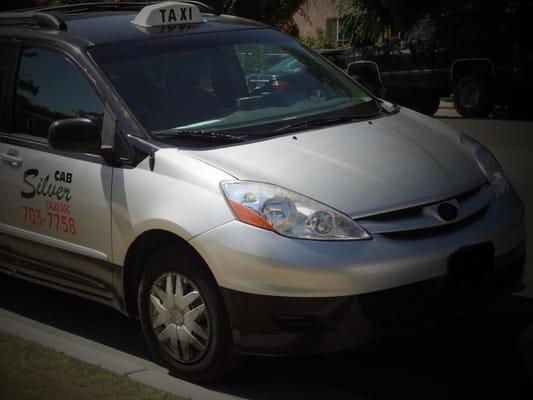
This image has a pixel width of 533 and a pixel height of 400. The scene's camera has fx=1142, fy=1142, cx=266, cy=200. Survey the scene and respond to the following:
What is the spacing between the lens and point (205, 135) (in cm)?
566

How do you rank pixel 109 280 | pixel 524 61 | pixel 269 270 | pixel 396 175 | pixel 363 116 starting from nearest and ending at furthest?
pixel 269 270 < pixel 396 175 < pixel 109 280 < pixel 363 116 < pixel 524 61

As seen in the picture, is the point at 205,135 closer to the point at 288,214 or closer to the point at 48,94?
the point at 288,214

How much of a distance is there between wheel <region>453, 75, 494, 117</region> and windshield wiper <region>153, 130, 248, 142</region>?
13717mm

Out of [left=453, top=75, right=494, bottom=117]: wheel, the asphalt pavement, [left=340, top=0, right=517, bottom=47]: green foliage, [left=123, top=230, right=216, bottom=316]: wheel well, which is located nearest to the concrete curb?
the asphalt pavement

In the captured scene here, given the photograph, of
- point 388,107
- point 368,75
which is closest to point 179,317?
point 388,107

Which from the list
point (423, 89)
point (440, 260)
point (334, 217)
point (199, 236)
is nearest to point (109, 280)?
point (199, 236)

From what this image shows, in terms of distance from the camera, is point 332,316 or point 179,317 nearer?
point 332,316

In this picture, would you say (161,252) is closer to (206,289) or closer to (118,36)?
(206,289)

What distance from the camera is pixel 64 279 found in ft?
20.2

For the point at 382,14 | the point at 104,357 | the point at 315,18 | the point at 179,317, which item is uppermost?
the point at 382,14

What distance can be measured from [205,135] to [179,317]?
0.92 meters

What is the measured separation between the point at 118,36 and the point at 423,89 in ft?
48.8

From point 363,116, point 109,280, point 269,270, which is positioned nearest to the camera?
point 269,270

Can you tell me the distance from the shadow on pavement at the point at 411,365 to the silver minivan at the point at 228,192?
31 centimetres
